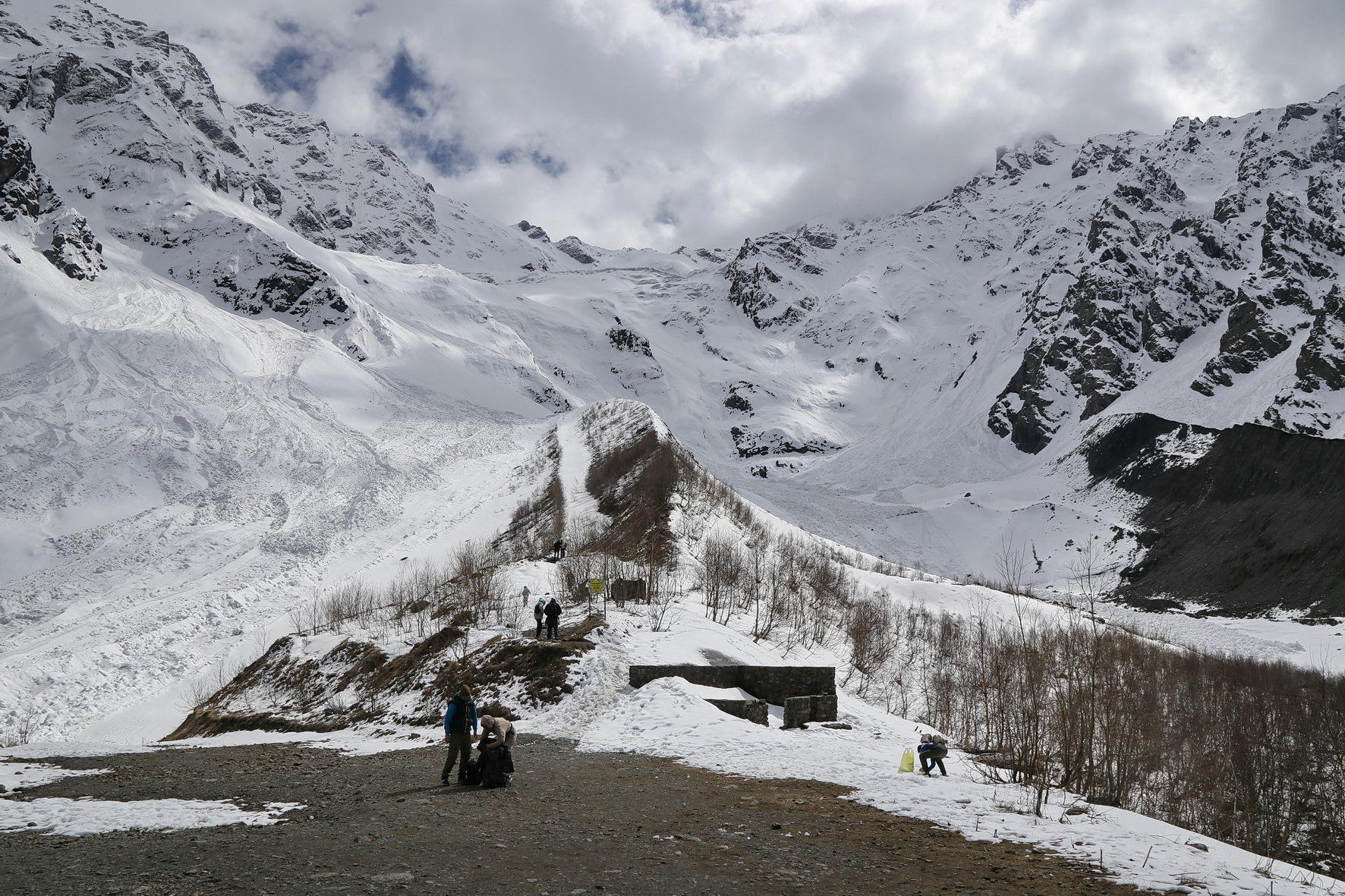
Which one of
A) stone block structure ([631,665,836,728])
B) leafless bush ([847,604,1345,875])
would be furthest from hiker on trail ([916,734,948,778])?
stone block structure ([631,665,836,728])

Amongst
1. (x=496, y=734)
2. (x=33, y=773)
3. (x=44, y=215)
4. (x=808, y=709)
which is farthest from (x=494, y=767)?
(x=44, y=215)

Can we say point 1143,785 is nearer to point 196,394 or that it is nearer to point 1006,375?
point 196,394

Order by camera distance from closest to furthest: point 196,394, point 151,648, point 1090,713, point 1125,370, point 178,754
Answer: point 1090,713
point 178,754
point 151,648
point 196,394
point 1125,370

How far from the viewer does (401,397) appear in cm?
10531

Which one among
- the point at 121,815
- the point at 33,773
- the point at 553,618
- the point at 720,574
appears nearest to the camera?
the point at 121,815

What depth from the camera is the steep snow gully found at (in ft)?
102

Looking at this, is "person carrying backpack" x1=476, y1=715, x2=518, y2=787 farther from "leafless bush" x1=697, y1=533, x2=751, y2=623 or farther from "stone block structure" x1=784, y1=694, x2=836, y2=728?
"leafless bush" x1=697, y1=533, x2=751, y2=623

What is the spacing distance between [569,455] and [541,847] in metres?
79.4

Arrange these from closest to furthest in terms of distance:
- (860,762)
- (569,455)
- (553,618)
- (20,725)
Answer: (860,762), (553,618), (20,725), (569,455)

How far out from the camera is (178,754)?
18.7 meters

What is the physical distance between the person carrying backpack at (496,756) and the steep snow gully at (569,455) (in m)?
3.32

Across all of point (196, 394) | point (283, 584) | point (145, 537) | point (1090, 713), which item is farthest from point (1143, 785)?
point (196, 394)

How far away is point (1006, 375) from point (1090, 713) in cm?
16950

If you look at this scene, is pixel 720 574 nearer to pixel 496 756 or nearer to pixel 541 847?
pixel 496 756
